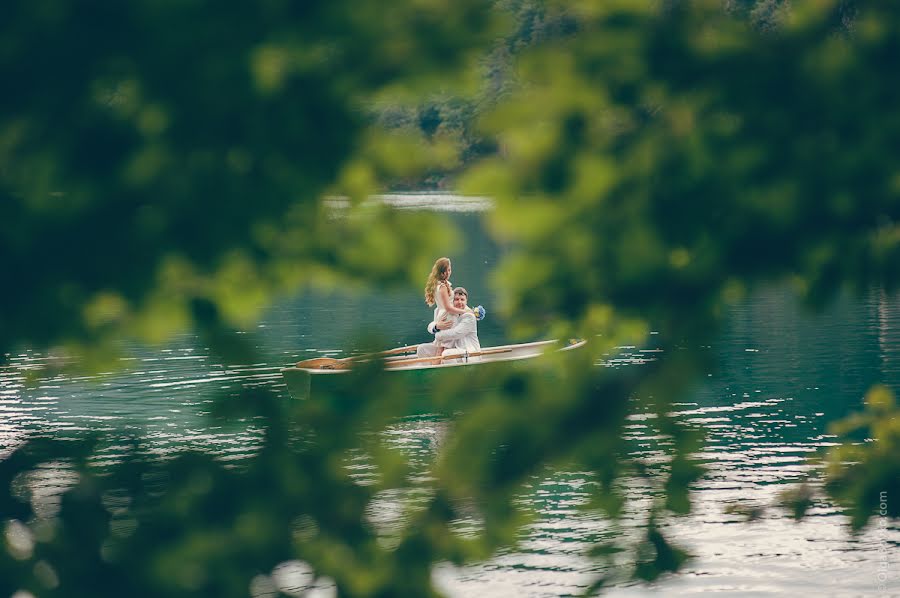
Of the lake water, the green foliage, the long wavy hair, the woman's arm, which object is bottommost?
the lake water

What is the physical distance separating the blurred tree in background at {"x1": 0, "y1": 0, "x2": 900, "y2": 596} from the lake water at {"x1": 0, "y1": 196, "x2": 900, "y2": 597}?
11cm

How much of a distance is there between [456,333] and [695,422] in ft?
37.4

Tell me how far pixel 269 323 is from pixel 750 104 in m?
32.9

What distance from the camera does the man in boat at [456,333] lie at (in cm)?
2148

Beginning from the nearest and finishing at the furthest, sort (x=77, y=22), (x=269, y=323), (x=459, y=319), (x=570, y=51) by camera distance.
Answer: (x=77, y=22) → (x=570, y=51) → (x=459, y=319) → (x=269, y=323)

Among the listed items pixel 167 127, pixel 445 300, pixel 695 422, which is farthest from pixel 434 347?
pixel 167 127

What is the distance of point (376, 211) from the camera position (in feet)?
8.40

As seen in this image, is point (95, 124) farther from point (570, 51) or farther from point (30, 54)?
point (570, 51)

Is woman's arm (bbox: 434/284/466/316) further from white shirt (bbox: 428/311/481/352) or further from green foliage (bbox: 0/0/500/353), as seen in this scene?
green foliage (bbox: 0/0/500/353)

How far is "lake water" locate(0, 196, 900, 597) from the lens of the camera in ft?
10.4

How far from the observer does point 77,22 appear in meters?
2.29

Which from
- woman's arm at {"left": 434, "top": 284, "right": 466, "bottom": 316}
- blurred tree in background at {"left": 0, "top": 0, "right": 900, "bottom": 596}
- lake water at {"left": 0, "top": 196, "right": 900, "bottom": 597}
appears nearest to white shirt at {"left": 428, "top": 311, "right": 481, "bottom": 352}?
woman's arm at {"left": 434, "top": 284, "right": 466, "bottom": 316}

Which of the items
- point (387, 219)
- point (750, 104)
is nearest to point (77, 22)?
point (387, 219)

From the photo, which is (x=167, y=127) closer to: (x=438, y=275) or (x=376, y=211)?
(x=376, y=211)
